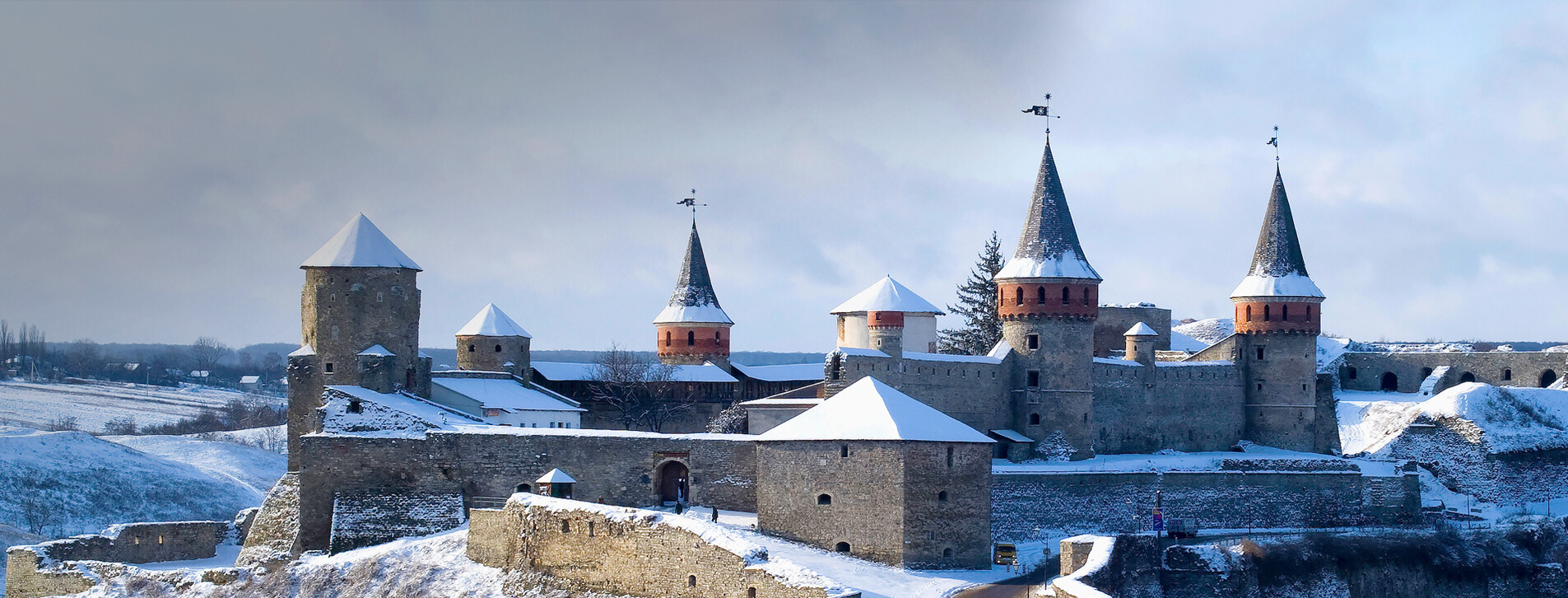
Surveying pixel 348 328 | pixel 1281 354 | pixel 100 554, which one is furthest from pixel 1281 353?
pixel 100 554

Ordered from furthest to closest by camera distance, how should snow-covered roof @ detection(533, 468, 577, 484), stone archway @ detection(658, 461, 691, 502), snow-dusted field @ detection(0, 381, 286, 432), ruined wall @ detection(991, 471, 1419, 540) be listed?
snow-dusted field @ detection(0, 381, 286, 432)
ruined wall @ detection(991, 471, 1419, 540)
stone archway @ detection(658, 461, 691, 502)
snow-covered roof @ detection(533, 468, 577, 484)

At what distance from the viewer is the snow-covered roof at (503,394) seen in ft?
138

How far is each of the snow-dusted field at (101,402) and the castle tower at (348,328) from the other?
5427 cm

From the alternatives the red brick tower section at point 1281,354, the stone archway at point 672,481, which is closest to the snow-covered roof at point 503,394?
the stone archway at point 672,481

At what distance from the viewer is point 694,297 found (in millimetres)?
53906

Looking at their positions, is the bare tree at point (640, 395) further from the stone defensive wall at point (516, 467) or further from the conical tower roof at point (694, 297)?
the stone defensive wall at point (516, 467)

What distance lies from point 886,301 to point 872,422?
1459cm

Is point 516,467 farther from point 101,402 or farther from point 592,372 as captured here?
point 101,402

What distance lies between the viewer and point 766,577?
24672 millimetres

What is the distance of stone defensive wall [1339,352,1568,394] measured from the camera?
63.3 m

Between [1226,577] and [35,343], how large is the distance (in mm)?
132807

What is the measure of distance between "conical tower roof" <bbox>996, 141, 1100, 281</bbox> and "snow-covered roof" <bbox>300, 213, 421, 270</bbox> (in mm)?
16483

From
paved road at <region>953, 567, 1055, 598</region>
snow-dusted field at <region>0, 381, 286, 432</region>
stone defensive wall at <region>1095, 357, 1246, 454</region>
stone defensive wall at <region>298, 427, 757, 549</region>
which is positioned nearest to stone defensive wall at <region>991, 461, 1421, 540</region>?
stone defensive wall at <region>1095, 357, 1246, 454</region>

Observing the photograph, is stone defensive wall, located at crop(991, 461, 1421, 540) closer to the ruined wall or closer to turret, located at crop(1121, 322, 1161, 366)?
the ruined wall
